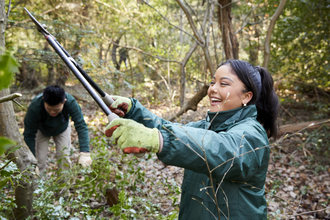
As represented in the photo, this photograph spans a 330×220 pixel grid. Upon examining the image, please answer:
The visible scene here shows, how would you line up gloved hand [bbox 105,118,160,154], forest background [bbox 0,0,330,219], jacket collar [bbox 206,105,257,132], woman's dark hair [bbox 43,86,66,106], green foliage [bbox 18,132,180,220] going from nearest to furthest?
1. gloved hand [bbox 105,118,160,154]
2. jacket collar [bbox 206,105,257,132]
3. green foliage [bbox 18,132,180,220]
4. forest background [bbox 0,0,330,219]
5. woman's dark hair [bbox 43,86,66,106]

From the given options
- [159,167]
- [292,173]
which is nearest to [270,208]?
[292,173]

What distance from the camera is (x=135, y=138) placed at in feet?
3.43

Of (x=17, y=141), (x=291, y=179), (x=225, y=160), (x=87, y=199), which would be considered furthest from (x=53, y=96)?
(x=291, y=179)

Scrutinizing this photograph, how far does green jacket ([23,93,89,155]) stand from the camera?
11.1ft

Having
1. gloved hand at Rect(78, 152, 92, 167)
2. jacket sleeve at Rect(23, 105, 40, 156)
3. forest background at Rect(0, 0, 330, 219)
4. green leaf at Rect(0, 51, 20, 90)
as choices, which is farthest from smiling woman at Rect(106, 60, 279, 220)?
jacket sleeve at Rect(23, 105, 40, 156)

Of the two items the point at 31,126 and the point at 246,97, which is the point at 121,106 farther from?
the point at 31,126

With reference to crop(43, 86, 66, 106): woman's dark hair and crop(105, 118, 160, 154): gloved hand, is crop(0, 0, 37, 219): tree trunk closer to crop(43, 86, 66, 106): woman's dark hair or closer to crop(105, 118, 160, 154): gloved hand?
crop(43, 86, 66, 106): woman's dark hair

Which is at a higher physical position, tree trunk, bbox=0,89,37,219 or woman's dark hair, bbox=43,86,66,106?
woman's dark hair, bbox=43,86,66,106

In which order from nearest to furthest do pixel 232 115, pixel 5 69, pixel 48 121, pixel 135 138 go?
pixel 5 69, pixel 135 138, pixel 232 115, pixel 48 121

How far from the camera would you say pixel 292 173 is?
4793 millimetres

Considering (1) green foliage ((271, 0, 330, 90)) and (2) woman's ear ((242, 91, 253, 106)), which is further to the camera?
(1) green foliage ((271, 0, 330, 90))

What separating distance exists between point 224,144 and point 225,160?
0.08 meters

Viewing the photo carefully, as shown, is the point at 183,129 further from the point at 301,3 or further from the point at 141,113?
the point at 301,3

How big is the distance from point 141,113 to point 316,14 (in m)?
5.67
